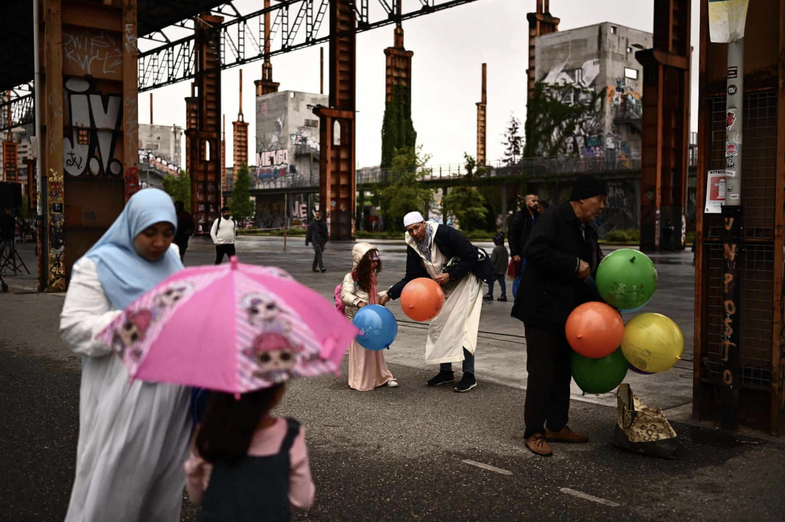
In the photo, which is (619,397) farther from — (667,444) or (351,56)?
(351,56)

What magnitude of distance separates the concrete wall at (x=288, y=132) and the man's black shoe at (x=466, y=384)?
93835 millimetres

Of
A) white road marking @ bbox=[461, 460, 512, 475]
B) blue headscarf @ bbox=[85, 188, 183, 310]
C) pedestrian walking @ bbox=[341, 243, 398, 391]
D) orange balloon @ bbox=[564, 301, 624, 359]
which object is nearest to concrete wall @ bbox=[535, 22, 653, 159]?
pedestrian walking @ bbox=[341, 243, 398, 391]

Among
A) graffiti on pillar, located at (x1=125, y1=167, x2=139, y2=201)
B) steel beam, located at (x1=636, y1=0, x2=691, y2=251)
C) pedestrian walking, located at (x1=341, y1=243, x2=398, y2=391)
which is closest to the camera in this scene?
pedestrian walking, located at (x1=341, y1=243, x2=398, y2=391)

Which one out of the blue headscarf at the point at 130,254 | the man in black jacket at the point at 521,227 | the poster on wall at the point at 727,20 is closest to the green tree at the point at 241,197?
the man in black jacket at the point at 521,227

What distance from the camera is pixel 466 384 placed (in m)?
7.32

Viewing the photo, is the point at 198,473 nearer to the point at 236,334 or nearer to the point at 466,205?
the point at 236,334

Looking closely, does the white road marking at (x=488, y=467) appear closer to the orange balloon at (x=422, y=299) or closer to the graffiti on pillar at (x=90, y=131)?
the orange balloon at (x=422, y=299)

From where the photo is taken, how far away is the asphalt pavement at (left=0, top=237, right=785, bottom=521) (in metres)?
4.45

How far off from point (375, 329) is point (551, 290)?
74.6 inches

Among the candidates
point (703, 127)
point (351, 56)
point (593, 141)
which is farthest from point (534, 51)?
point (703, 127)

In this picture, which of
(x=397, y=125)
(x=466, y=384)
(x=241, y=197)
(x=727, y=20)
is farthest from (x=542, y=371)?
(x=241, y=197)

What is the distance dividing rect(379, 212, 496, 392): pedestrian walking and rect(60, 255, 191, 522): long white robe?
4396mm

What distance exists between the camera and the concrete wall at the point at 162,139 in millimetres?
128375

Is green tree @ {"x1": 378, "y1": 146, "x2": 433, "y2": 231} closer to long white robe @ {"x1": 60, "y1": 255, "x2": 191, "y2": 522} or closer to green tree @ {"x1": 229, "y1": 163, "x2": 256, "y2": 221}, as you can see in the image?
green tree @ {"x1": 229, "y1": 163, "x2": 256, "y2": 221}
